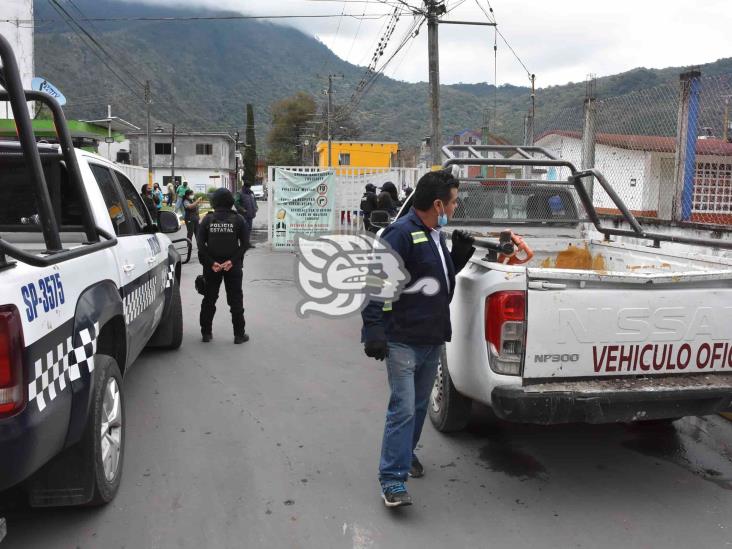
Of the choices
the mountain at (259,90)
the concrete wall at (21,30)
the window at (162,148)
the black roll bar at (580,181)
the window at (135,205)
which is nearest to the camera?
the black roll bar at (580,181)

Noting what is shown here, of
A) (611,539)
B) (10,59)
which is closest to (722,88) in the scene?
(611,539)

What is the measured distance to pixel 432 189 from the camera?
369cm

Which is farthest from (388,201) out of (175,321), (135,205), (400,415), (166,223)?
(400,415)

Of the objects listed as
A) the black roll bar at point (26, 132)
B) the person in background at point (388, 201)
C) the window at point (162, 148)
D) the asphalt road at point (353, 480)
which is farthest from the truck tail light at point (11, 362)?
the window at point (162, 148)

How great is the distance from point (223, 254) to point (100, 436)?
413 centimetres

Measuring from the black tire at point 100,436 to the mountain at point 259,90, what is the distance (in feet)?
25.1

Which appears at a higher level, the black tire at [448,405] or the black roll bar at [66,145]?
the black roll bar at [66,145]

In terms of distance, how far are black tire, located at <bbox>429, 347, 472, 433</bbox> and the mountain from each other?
5801 millimetres

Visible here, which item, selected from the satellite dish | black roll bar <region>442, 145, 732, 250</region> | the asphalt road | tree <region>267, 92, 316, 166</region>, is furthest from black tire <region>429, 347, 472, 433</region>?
tree <region>267, 92, 316, 166</region>

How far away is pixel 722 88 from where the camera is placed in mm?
7984

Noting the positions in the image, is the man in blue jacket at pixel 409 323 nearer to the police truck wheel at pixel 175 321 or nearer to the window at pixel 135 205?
the window at pixel 135 205

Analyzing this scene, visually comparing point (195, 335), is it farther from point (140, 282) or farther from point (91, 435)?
point (91, 435)

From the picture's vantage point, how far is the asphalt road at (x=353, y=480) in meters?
3.38

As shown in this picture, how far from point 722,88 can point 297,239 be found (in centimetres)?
1034
